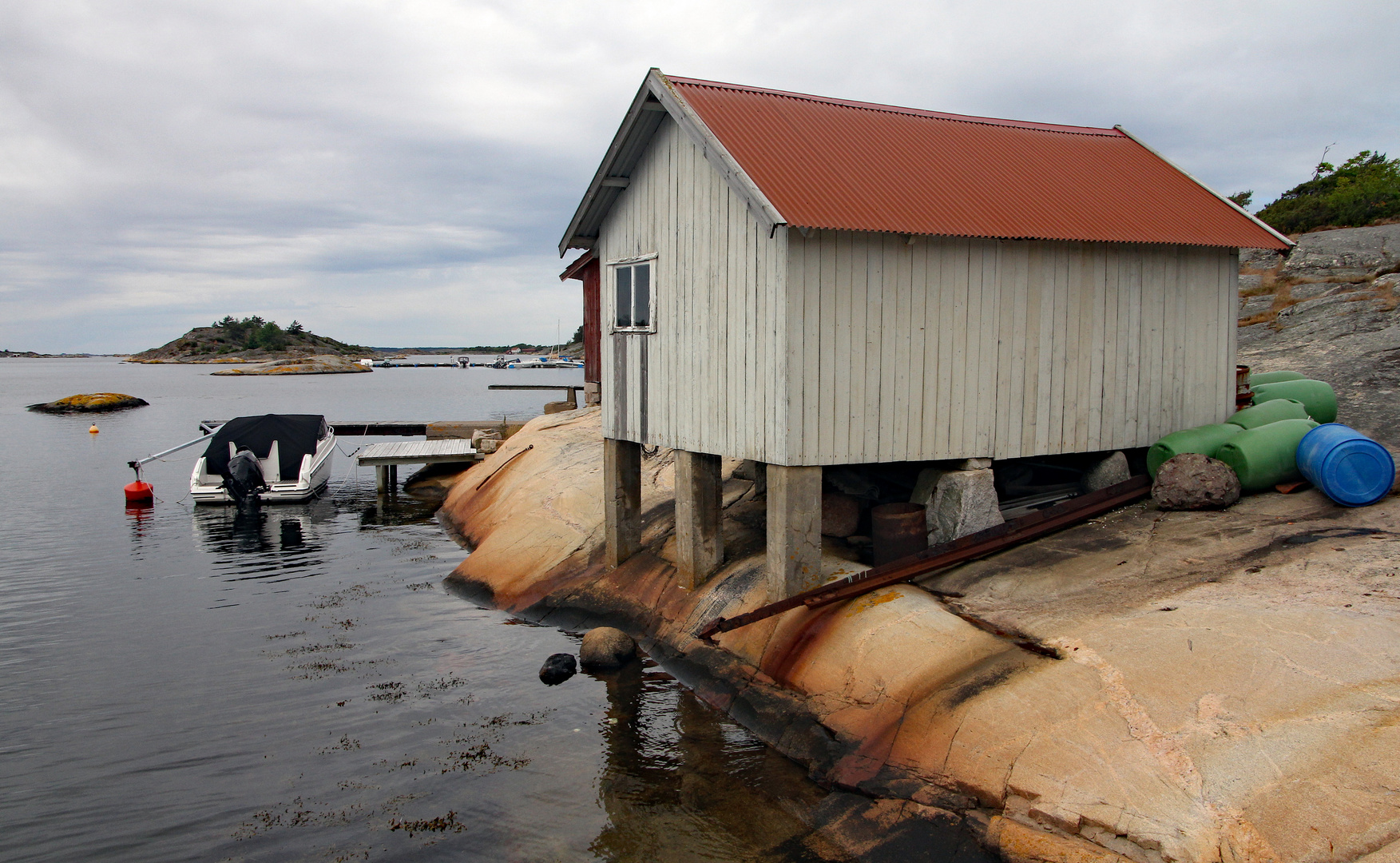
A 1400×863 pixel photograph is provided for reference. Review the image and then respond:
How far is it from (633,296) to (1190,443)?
779 cm

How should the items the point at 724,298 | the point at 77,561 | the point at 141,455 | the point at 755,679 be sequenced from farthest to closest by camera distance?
the point at 141,455 < the point at 77,561 < the point at 724,298 < the point at 755,679

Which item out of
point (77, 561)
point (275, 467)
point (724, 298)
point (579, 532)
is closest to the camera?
point (724, 298)

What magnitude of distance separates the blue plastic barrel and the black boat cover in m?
25.7

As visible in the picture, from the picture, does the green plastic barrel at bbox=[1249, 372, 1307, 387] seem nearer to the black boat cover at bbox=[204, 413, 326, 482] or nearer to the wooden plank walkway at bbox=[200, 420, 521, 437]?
the wooden plank walkway at bbox=[200, 420, 521, 437]

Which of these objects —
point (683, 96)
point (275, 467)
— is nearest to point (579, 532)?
point (683, 96)

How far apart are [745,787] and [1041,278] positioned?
718cm

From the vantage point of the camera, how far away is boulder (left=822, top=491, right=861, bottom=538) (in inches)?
490

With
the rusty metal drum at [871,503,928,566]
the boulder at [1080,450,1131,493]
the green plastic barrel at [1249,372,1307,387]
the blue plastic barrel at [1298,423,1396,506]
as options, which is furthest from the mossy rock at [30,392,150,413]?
the blue plastic barrel at [1298,423,1396,506]

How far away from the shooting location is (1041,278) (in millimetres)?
11523

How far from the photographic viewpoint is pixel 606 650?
1188 centimetres

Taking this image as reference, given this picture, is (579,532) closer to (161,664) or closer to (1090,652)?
(161,664)

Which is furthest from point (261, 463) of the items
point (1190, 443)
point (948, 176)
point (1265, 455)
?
point (1265, 455)

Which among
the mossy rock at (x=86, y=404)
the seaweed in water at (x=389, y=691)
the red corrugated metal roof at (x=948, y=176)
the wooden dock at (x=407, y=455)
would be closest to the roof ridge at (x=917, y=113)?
the red corrugated metal roof at (x=948, y=176)

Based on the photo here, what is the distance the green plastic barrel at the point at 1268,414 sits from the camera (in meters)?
12.2
